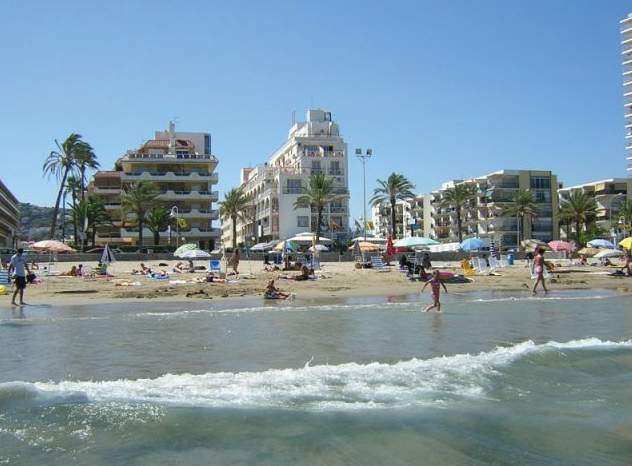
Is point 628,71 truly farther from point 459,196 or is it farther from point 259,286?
point 259,286

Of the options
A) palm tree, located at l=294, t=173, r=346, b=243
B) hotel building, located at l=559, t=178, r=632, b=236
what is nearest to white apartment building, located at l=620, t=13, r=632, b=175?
hotel building, located at l=559, t=178, r=632, b=236

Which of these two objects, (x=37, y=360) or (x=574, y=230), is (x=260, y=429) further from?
(x=574, y=230)

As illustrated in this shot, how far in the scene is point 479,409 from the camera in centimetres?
731

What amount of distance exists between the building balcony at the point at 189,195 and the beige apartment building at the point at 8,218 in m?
30.3

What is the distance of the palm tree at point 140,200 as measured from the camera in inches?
2768

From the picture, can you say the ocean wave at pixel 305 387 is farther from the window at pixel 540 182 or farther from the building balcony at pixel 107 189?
the window at pixel 540 182

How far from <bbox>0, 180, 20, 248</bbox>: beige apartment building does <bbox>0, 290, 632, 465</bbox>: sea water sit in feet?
Result: 283

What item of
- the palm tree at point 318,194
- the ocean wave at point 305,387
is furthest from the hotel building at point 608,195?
the ocean wave at point 305,387

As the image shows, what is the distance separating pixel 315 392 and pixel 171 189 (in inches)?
2863

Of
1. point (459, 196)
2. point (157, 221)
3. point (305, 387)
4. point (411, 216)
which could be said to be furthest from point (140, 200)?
point (411, 216)

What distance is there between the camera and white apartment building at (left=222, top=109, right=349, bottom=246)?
8425 cm

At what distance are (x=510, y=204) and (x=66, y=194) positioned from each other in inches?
2637

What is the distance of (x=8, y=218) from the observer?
98.6 metres

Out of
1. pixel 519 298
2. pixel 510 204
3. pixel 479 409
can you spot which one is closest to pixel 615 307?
pixel 519 298
